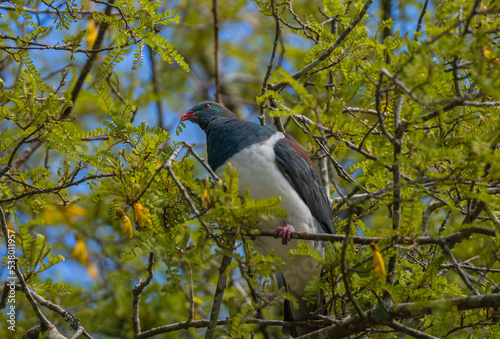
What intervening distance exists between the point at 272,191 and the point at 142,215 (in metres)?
1.19

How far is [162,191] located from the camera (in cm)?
364

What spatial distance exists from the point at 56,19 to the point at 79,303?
3.34 m

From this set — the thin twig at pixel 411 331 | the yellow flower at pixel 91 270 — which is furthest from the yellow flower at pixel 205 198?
the yellow flower at pixel 91 270

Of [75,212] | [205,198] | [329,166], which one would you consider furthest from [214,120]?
[75,212]

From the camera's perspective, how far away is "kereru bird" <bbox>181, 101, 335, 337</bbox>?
13.5ft

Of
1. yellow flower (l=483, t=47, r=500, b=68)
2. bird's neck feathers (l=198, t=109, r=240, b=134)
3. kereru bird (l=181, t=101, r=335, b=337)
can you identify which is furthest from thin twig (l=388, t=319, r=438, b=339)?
bird's neck feathers (l=198, t=109, r=240, b=134)

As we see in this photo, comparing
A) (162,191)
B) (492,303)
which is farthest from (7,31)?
(492,303)

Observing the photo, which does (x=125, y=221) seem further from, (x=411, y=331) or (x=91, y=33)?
(x=91, y=33)

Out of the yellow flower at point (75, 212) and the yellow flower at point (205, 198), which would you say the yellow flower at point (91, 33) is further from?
the yellow flower at point (205, 198)

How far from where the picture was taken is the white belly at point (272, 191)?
13.4 ft

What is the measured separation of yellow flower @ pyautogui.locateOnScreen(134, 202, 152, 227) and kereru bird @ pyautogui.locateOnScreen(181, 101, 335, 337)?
0.95m

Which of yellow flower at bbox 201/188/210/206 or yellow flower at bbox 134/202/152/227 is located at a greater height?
yellow flower at bbox 134/202/152/227

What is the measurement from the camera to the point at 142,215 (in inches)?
129

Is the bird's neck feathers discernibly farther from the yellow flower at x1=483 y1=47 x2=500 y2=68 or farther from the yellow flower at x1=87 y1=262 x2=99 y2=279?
the yellow flower at x1=87 y1=262 x2=99 y2=279
